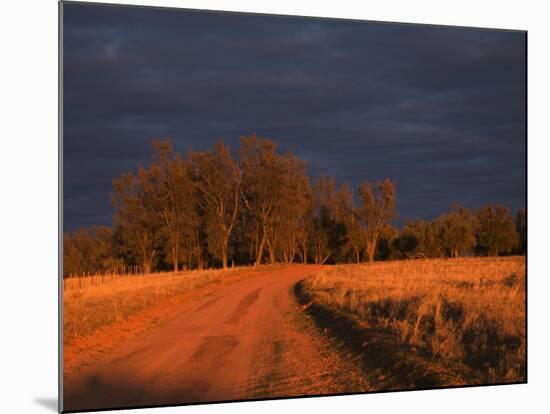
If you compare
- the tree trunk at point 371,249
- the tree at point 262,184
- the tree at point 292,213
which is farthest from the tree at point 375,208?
the tree at point 262,184

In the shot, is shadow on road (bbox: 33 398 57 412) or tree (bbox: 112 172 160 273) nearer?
shadow on road (bbox: 33 398 57 412)

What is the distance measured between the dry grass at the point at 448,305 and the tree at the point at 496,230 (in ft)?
0.55

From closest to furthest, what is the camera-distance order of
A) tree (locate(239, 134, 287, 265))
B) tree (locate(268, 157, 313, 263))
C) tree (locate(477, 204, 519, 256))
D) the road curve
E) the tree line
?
the road curve → the tree line → tree (locate(239, 134, 287, 265)) → tree (locate(268, 157, 313, 263)) → tree (locate(477, 204, 519, 256))

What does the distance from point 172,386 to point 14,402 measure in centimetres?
184

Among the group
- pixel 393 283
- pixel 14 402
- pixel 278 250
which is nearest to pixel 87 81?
pixel 278 250

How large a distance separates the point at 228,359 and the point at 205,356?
11.1 inches

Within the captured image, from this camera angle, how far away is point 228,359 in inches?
380

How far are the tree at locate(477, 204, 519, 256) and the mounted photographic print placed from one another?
0.10 feet

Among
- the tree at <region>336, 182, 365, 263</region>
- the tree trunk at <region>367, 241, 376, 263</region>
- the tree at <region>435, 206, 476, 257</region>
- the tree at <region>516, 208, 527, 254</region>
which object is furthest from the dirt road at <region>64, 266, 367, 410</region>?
the tree at <region>516, 208, 527, 254</region>

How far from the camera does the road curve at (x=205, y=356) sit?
9125mm

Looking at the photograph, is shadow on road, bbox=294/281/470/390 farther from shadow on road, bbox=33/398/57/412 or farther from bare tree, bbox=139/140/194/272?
shadow on road, bbox=33/398/57/412

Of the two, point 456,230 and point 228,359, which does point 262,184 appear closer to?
point 228,359

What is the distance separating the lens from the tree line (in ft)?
32.0
